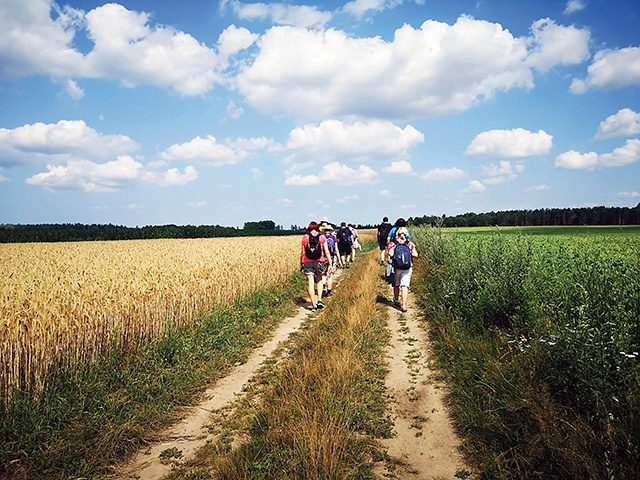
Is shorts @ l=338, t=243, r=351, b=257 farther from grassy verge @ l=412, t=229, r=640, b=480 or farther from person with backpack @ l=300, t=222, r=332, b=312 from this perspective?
grassy verge @ l=412, t=229, r=640, b=480

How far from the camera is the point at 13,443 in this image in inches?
191

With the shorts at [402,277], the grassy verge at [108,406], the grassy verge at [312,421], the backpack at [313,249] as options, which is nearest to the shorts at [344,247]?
the backpack at [313,249]

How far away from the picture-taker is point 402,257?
38.8 feet

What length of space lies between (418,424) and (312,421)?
160cm

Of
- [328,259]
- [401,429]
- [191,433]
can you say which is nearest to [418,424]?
[401,429]

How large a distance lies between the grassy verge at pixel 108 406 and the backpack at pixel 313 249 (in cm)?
419

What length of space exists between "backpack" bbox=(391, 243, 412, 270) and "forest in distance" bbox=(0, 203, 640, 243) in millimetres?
25831

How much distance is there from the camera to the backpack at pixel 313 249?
12.9 m

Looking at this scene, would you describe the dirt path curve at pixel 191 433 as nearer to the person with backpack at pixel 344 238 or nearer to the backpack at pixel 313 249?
the backpack at pixel 313 249

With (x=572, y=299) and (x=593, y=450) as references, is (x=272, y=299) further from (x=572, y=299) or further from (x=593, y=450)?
(x=593, y=450)

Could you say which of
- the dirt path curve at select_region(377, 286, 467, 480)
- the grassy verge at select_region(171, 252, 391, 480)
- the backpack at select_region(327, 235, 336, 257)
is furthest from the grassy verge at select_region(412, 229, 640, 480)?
the backpack at select_region(327, 235, 336, 257)

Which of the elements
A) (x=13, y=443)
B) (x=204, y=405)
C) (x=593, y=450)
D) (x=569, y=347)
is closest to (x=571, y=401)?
(x=569, y=347)

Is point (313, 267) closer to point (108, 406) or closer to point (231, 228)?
point (108, 406)

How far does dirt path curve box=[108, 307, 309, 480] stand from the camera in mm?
4641
